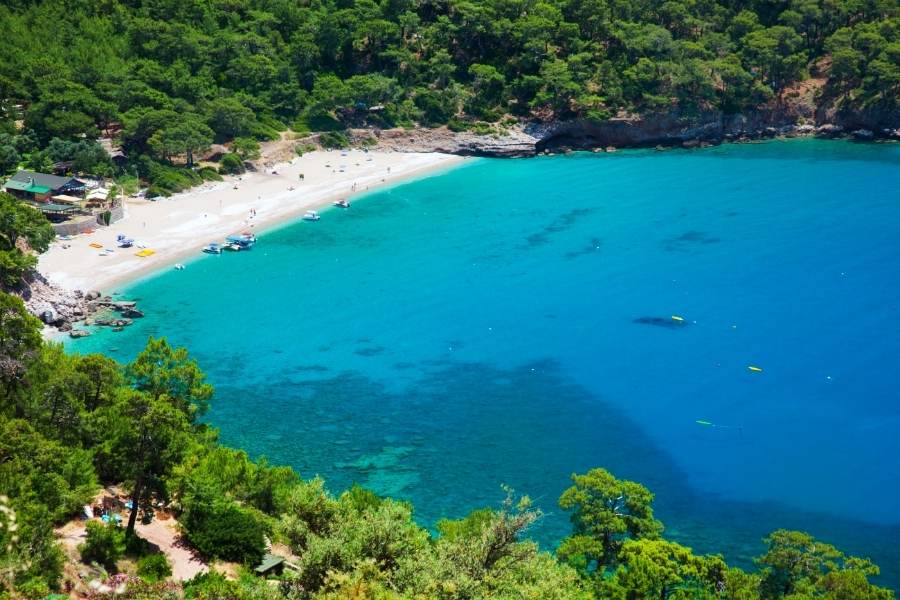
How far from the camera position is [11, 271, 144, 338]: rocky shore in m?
61.9

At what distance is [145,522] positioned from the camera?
34.2m

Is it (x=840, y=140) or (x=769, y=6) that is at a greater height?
(x=769, y=6)

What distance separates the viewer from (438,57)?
11762 centimetres

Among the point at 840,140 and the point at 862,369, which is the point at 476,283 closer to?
the point at 862,369

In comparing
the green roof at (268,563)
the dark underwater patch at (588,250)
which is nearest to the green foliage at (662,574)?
the green roof at (268,563)

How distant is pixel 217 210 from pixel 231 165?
1106 cm

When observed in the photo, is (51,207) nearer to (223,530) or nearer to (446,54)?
(223,530)

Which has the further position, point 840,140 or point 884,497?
point 840,140

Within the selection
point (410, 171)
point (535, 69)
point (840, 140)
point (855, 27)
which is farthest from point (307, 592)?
point (855, 27)

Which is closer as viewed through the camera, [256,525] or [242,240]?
[256,525]

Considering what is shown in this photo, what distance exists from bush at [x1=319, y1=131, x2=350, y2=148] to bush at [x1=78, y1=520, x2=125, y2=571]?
3226 inches

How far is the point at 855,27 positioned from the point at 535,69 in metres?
46.4

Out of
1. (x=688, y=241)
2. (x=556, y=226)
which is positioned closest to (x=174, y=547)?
(x=556, y=226)

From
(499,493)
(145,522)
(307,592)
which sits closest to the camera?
(307,592)
